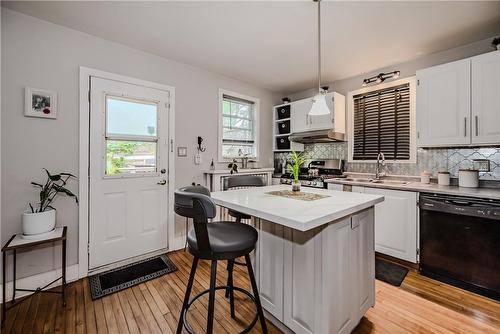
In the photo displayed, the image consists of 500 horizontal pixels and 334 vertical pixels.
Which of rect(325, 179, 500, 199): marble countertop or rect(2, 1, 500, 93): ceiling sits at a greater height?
rect(2, 1, 500, 93): ceiling

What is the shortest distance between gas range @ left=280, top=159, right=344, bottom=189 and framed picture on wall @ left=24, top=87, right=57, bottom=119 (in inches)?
126

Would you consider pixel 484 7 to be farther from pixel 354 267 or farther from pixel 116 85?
pixel 116 85

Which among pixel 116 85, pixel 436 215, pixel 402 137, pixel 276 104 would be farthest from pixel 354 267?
pixel 276 104

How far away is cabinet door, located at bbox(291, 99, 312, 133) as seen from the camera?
152 inches

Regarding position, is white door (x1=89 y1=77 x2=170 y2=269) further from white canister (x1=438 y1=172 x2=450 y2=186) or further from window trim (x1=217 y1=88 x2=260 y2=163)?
white canister (x1=438 y1=172 x2=450 y2=186)

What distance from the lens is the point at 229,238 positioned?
137cm

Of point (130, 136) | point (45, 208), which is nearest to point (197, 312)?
point (45, 208)

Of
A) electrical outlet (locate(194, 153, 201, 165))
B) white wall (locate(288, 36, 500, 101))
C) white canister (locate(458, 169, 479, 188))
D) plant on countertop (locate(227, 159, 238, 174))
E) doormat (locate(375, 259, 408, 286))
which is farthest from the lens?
plant on countertop (locate(227, 159, 238, 174))

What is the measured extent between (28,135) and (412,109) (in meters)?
4.39

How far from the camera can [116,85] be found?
8.32 feet

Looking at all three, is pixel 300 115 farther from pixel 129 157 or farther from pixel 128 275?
pixel 128 275

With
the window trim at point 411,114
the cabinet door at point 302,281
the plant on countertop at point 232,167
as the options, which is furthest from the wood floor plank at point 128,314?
the window trim at point 411,114

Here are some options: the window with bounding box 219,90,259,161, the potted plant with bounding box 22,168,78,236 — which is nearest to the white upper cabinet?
the window with bounding box 219,90,259,161

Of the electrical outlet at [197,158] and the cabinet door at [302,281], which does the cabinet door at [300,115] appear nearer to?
the electrical outlet at [197,158]
